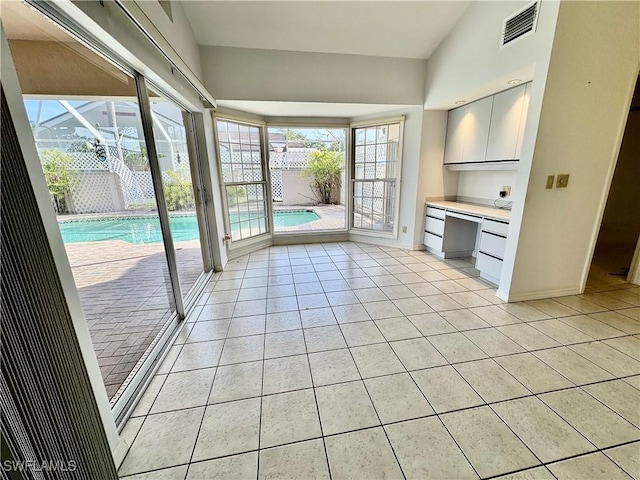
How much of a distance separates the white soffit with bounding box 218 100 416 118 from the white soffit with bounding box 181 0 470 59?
61 cm

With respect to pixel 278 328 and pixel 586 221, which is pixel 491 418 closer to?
pixel 278 328

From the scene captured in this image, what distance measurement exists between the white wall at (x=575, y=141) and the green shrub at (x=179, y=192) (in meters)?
3.22

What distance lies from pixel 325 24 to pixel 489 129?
2.26m

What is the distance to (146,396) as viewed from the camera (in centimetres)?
159

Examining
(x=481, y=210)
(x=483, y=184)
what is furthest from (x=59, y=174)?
(x=483, y=184)

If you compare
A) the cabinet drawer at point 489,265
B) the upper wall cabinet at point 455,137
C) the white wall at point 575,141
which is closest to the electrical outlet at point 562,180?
the white wall at point 575,141

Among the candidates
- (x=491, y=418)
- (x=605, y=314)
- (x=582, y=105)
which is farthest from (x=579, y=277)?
(x=491, y=418)

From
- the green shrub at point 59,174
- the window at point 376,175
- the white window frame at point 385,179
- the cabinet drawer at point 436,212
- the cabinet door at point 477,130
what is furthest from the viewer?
the window at point 376,175

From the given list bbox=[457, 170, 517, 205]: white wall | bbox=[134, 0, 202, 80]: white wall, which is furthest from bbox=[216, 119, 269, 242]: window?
bbox=[457, 170, 517, 205]: white wall

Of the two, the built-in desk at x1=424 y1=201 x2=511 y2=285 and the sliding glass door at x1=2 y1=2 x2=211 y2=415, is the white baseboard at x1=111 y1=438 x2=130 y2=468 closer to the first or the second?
the sliding glass door at x1=2 y1=2 x2=211 y2=415

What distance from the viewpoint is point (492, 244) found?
9.45ft

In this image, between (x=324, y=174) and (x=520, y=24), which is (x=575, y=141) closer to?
(x=520, y=24)

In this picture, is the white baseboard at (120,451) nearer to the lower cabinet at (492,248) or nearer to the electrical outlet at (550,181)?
the lower cabinet at (492,248)

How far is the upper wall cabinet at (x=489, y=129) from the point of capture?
2.77 m
